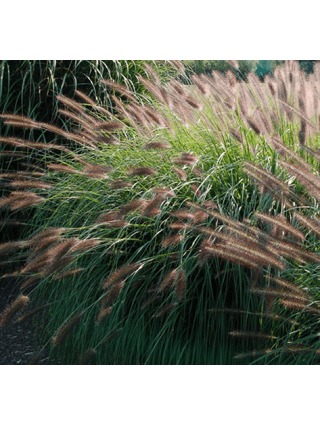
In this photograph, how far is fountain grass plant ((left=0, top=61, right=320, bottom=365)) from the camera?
2107 millimetres

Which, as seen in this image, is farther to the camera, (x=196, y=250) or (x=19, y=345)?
(x=19, y=345)

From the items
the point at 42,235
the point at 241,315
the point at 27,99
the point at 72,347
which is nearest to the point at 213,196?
the point at 241,315

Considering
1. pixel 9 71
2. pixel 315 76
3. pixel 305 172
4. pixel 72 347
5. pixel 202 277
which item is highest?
pixel 9 71

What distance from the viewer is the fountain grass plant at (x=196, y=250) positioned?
2.11 meters

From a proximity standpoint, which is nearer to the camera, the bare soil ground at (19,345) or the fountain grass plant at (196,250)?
the fountain grass plant at (196,250)

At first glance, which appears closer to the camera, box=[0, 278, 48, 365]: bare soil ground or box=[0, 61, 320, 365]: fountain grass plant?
box=[0, 61, 320, 365]: fountain grass plant

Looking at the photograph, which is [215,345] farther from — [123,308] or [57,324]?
[57,324]

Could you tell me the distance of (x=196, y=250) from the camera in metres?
2.66

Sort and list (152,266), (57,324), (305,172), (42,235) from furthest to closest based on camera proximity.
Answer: (57,324)
(152,266)
(42,235)
(305,172)

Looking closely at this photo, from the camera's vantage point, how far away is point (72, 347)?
9.09 feet

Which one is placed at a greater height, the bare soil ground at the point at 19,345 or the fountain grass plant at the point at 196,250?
the fountain grass plant at the point at 196,250

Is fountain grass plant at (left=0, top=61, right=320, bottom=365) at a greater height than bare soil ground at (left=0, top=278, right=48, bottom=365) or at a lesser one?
greater

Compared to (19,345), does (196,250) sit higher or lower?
higher

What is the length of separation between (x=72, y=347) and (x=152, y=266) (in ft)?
2.28
